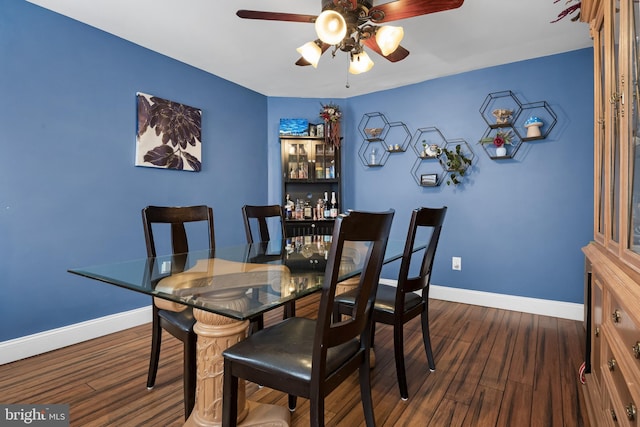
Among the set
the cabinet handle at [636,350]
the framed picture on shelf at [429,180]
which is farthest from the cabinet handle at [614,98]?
the framed picture on shelf at [429,180]

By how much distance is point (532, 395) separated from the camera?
68.4 inches

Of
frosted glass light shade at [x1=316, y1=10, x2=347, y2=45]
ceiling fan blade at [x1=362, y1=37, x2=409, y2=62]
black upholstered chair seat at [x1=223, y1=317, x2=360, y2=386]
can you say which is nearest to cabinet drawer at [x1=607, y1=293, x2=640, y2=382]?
black upholstered chair seat at [x1=223, y1=317, x2=360, y2=386]

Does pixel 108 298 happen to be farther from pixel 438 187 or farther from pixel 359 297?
pixel 438 187

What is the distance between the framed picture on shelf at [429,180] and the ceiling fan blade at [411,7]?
200 centimetres

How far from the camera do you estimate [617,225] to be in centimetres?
124

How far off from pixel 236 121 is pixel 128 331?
236cm

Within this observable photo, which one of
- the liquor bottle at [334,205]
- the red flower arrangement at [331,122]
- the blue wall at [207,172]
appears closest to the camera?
the blue wall at [207,172]

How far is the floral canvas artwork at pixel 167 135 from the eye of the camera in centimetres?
283

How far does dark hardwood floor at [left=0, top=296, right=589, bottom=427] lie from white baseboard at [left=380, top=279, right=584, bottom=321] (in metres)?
0.29

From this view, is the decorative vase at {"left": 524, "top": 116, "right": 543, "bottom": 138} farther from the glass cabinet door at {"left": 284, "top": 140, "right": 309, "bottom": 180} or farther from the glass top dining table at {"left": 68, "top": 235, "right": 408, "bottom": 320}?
the glass cabinet door at {"left": 284, "top": 140, "right": 309, "bottom": 180}

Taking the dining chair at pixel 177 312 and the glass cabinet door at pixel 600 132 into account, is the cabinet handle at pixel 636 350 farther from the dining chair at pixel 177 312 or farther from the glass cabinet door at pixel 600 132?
the dining chair at pixel 177 312

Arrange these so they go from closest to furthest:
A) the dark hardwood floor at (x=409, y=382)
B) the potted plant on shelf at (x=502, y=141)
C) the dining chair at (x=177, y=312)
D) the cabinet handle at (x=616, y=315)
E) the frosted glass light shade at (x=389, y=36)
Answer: the cabinet handle at (x=616, y=315)
the dining chair at (x=177, y=312)
the dark hardwood floor at (x=409, y=382)
the frosted glass light shade at (x=389, y=36)
the potted plant on shelf at (x=502, y=141)

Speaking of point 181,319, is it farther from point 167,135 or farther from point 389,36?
point 167,135

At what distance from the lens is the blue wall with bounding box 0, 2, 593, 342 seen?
2219 mm
